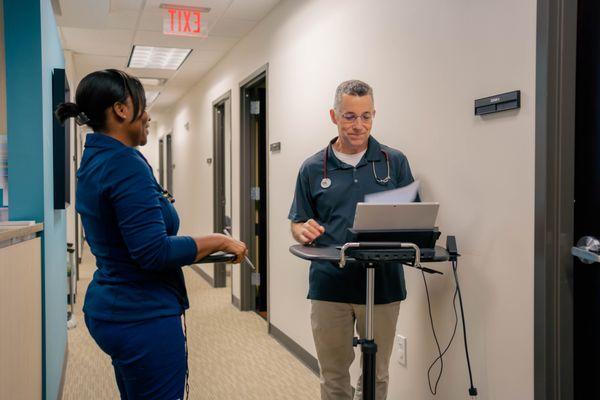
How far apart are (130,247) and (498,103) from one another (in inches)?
47.1

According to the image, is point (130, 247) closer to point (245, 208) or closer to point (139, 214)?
point (139, 214)

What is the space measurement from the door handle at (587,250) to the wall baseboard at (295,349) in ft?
5.91

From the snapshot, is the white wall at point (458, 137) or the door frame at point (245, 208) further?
the door frame at point (245, 208)

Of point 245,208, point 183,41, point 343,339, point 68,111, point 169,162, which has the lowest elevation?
point 343,339

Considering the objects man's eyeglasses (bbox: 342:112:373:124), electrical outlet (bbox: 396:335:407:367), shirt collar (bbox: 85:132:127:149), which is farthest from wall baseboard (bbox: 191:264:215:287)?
shirt collar (bbox: 85:132:127:149)

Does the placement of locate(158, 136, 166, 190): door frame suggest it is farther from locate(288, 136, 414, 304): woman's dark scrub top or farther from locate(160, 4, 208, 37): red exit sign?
locate(288, 136, 414, 304): woman's dark scrub top

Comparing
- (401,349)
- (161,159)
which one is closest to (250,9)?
(401,349)

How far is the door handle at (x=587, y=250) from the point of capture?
1358mm

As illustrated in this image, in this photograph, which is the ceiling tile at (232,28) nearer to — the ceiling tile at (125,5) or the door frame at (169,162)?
the ceiling tile at (125,5)

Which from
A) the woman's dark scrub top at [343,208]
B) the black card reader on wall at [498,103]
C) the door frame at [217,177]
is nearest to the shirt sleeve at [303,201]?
the woman's dark scrub top at [343,208]

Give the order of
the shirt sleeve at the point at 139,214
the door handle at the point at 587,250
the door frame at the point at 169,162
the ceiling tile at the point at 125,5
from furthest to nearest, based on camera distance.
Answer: the door frame at the point at 169,162 < the ceiling tile at the point at 125,5 < the door handle at the point at 587,250 < the shirt sleeve at the point at 139,214

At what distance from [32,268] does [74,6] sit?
2135mm

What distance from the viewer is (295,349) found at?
3.28 metres

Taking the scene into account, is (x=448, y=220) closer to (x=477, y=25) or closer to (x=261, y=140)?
(x=477, y=25)
